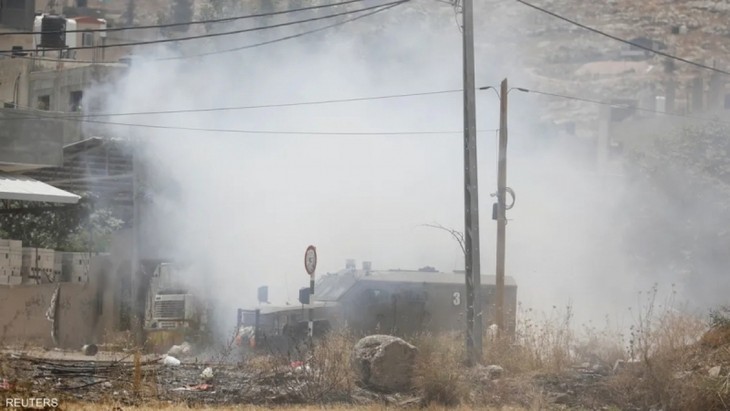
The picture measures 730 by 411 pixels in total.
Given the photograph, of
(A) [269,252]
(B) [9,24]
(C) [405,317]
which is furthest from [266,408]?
(B) [9,24]

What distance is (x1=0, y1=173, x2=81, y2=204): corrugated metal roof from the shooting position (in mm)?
24484

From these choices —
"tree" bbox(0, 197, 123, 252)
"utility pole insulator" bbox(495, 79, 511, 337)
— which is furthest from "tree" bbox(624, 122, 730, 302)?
"utility pole insulator" bbox(495, 79, 511, 337)

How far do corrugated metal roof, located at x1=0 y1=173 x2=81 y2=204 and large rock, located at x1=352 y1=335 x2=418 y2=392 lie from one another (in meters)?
10.3

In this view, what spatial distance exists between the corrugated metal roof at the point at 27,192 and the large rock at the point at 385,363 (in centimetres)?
1032

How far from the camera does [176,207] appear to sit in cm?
3556

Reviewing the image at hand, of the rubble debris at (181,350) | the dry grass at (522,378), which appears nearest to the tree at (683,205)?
the rubble debris at (181,350)

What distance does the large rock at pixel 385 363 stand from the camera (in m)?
17.7

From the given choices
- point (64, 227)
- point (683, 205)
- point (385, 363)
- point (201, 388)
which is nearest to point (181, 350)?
point (201, 388)

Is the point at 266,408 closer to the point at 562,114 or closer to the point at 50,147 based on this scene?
the point at 50,147

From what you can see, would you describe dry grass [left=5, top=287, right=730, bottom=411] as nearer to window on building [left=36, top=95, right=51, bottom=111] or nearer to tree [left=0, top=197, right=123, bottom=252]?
tree [left=0, top=197, right=123, bottom=252]

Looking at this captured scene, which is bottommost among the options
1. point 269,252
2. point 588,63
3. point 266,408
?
point 266,408

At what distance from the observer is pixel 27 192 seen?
982 inches

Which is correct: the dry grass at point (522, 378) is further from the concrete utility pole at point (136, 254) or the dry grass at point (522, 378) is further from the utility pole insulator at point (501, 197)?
the concrete utility pole at point (136, 254)

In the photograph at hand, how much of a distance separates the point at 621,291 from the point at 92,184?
25703mm
